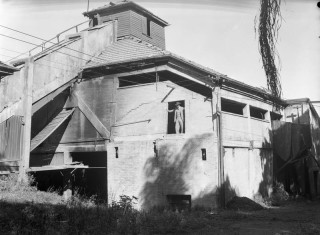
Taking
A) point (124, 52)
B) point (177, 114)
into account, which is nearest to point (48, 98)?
point (124, 52)

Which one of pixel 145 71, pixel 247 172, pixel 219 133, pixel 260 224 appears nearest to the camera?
pixel 260 224

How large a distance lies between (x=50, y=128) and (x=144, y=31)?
31.2ft

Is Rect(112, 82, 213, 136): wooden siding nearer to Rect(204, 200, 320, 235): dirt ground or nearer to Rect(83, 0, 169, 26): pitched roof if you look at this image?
Rect(204, 200, 320, 235): dirt ground

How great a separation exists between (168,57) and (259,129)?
280 inches

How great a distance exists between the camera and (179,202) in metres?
15.9

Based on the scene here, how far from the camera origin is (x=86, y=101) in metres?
18.8

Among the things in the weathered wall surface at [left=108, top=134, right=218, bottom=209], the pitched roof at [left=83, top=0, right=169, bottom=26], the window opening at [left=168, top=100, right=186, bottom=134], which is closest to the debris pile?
the weathered wall surface at [left=108, top=134, right=218, bottom=209]

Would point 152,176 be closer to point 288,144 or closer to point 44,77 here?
point 44,77

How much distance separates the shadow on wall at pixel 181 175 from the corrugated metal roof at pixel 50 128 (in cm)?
539

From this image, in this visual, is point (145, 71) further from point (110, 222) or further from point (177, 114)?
point (110, 222)

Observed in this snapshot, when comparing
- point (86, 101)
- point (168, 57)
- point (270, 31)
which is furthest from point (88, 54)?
point (270, 31)

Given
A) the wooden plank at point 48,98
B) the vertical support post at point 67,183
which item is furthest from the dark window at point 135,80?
the vertical support post at point 67,183

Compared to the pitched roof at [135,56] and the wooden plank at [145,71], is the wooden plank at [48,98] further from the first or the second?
the wooden plank at [145,71]

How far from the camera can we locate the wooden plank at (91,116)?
17844 mm
